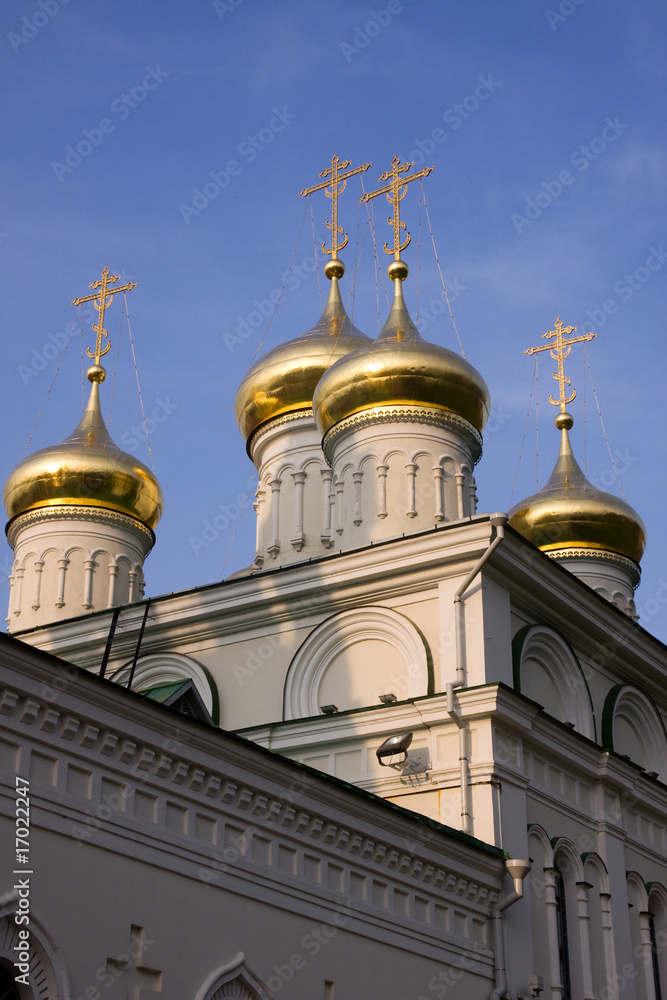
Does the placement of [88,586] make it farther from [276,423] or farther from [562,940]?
[562,940]

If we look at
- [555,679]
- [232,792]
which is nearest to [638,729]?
[555,679]

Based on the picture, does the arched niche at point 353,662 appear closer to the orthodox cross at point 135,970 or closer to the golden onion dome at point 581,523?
the orthodox cross at point 135,970

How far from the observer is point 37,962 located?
280 inches

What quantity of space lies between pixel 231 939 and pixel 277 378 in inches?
479

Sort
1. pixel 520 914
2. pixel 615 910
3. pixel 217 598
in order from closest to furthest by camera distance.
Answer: pixel 520 914, pixel 615 910, pixel 217 598

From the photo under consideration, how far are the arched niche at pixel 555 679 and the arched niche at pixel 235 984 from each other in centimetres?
→ 532

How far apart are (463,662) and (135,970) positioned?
5.31m

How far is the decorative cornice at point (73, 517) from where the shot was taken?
18766mm

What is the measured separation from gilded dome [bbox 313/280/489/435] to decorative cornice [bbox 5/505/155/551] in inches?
138

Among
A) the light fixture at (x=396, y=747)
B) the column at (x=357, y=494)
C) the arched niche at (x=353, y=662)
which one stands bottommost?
the light fixture at (x=396, y=747)

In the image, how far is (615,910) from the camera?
1285 cm

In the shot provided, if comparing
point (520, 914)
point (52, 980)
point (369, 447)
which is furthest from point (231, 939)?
point (369, 447)

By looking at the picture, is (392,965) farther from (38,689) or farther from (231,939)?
(38,689)

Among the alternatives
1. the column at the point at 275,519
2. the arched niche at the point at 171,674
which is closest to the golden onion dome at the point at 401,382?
the column at the point at 275,519
